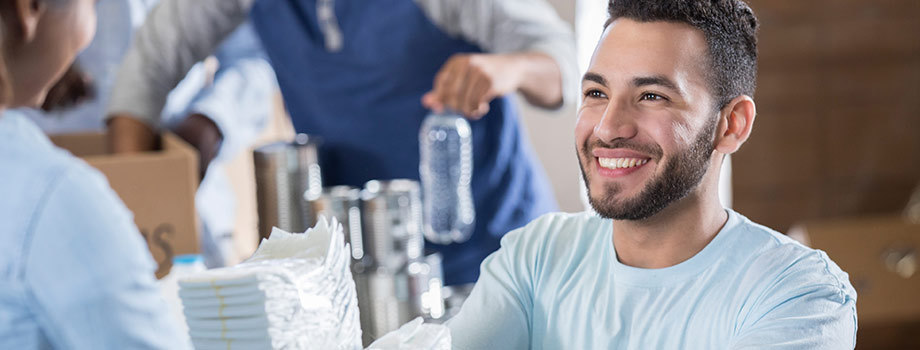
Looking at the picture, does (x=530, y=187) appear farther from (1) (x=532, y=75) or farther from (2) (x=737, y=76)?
(2) (x=737, y=76)

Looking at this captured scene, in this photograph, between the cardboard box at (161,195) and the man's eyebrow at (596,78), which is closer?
the man's eyebrow at (596,78)

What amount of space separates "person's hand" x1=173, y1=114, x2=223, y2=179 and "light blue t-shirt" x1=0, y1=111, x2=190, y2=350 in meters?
1.09

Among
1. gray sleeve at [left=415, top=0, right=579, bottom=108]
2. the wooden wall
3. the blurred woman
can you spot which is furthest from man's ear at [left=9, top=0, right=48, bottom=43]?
the wooden wall

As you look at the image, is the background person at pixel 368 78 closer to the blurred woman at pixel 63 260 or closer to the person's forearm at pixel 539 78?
the person's forearm at pixel 539 78

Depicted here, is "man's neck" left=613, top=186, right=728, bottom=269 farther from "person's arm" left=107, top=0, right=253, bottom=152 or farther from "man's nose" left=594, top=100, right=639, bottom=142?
"person's arm" left=107, top=0, right=253, bottom=152

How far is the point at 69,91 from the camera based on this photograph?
188cm

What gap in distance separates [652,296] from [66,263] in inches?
19.3

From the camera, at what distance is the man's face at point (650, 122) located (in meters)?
0.84

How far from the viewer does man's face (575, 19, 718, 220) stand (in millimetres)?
844

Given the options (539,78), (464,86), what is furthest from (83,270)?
(539,78)

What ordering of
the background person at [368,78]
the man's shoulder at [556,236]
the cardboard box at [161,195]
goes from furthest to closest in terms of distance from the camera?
the background person at [368,78]
the cardboard box at [161,195]
the man's shoulder at [556,236]

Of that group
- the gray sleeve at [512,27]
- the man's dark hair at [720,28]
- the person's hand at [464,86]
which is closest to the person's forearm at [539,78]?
the gray sleeve at [512,27]

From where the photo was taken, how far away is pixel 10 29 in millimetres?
679

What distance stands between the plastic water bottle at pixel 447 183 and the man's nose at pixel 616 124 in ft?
2.03
